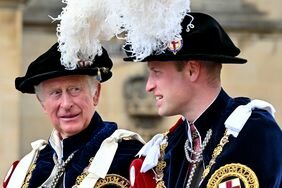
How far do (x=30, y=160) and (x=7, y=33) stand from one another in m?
5.16

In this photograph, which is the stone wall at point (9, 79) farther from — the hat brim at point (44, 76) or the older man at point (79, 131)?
the older man at point (79, 131)

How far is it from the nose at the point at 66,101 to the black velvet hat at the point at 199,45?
0.68 meters

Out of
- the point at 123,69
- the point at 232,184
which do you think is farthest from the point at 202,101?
the point at 123,69

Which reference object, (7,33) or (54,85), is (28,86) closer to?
(54,85)

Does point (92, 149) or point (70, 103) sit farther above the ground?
point (70, 103)

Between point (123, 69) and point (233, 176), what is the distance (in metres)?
7.66

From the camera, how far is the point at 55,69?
6398mm

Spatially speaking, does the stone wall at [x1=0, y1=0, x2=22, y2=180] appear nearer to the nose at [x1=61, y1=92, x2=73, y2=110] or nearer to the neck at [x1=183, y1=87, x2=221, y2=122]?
the nose at [x1=61, y1=92, x2=73, y2=110]

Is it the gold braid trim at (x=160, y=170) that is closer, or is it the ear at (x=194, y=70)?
the ear at (x=194, y=70)

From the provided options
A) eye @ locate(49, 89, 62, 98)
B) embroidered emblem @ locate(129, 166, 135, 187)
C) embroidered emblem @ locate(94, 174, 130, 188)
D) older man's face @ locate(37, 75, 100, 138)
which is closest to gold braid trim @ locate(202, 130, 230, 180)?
embroidered emblem @ locate(129, 166, 135, 187)

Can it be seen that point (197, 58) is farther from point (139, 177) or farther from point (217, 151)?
point (139, 177)

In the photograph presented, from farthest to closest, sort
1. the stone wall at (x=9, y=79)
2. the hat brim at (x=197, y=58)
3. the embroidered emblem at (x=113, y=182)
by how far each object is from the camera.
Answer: the stone wall at (x=9, y=79) < the embroidered emblem at (x=113, y=182) < the hat brim at (x=197, y=58)

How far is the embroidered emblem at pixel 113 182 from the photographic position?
626 cm

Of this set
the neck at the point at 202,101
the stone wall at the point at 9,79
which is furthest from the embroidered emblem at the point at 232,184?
the stone wall at the point at 9,79
